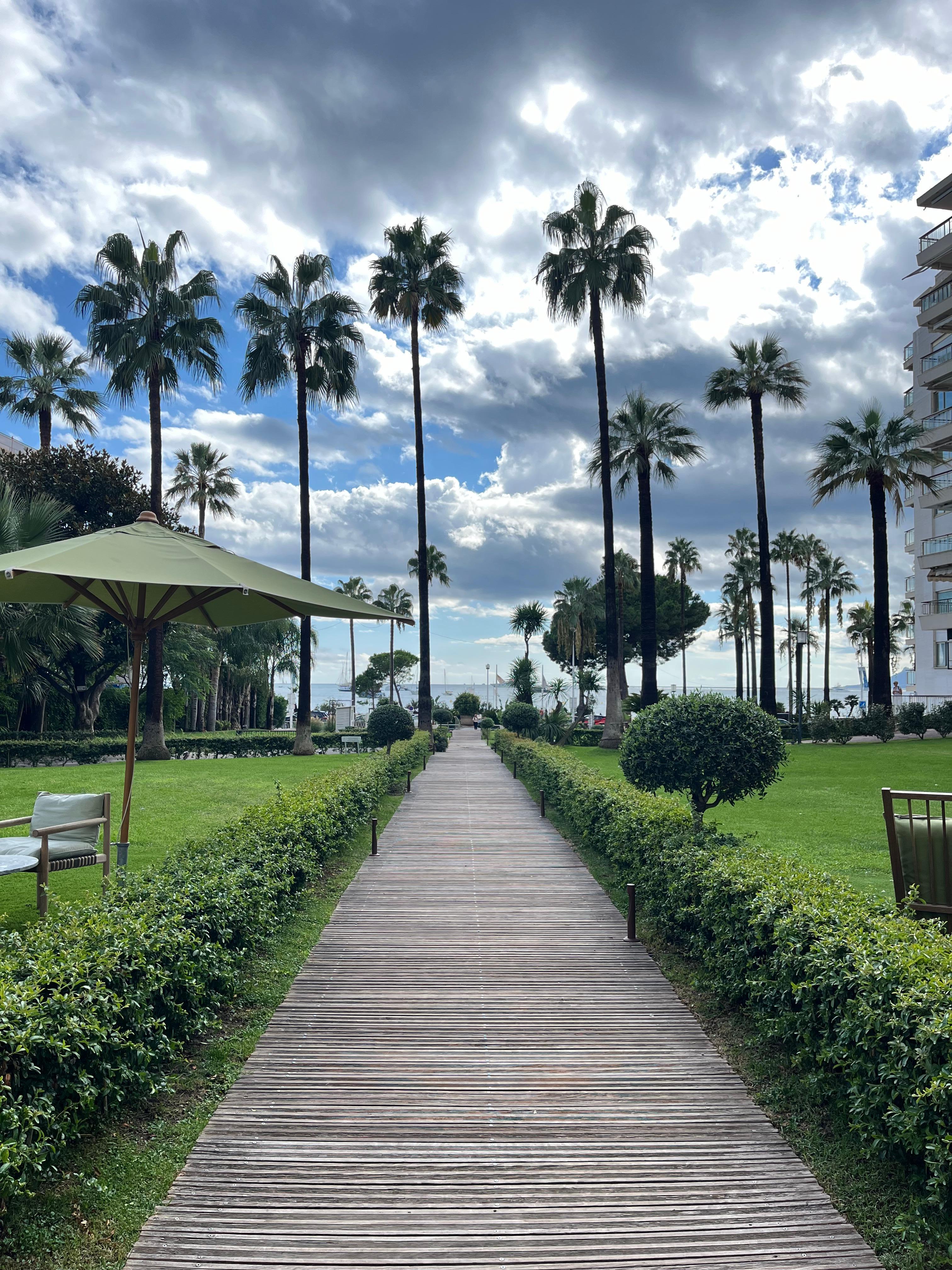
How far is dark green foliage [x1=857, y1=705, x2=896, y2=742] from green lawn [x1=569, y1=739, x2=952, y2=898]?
3049 mm

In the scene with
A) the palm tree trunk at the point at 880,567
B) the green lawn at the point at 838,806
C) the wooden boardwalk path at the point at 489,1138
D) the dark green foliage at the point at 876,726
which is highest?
the palm tree trunk at the point at 880,567

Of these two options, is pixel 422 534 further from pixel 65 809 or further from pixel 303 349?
→ pixel 65 809

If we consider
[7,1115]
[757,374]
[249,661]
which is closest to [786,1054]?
[7,1115]

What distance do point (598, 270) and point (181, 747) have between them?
72.6 feet

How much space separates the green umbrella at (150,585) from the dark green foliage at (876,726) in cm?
2890

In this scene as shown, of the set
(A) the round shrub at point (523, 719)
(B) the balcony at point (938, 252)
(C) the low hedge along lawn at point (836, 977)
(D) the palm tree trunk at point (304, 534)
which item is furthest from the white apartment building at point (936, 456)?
(C) the low hedge along lawn at point (836, 977)

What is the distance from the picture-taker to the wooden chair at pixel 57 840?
625cm

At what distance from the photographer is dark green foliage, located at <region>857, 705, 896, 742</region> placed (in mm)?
30812

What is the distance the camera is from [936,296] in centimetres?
3778

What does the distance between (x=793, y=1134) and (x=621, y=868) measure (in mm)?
4877

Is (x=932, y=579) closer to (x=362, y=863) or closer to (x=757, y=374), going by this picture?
(x=757, y=374)

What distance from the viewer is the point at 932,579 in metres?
38.8

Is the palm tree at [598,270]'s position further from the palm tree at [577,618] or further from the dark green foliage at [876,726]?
the palm tree at [577,618]

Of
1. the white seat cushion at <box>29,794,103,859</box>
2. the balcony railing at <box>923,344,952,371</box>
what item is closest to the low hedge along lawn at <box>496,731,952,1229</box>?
the white seat cushion at <box>29,794,103,859</box>
